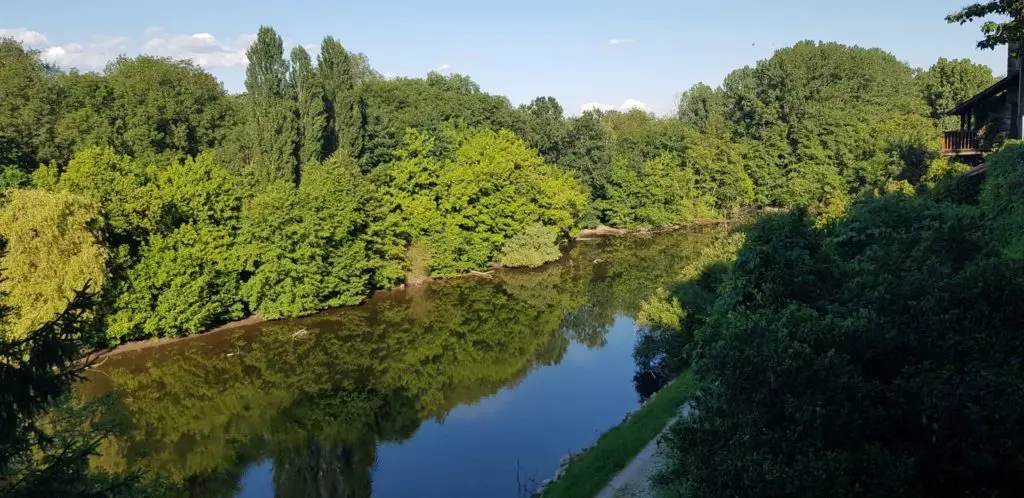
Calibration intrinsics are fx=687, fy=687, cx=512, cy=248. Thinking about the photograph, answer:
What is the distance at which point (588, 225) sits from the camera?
63.4 m

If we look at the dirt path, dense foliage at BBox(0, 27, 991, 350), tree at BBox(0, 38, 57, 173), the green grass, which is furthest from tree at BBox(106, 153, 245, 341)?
the dirt path

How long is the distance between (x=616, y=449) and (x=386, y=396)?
11.5 meters

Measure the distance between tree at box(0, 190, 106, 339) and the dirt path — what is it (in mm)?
21975

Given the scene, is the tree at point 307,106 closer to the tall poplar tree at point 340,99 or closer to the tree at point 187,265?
the tall poplar tree at point 340,99

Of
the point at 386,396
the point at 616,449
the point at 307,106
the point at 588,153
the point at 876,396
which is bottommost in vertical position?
the point at 386,396

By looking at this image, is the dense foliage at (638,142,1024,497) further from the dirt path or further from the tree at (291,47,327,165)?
the tree at (291,47,327,165)

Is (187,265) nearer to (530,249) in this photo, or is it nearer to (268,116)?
(268,116)

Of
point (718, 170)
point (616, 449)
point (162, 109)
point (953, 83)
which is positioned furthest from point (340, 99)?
point (953, 83)

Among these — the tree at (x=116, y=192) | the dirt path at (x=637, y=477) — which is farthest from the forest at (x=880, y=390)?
the tree at (x=116, y=192)

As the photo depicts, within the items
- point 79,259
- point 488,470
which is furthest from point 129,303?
point 488,470

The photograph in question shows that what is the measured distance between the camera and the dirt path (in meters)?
15.6

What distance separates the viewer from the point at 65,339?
7.88m

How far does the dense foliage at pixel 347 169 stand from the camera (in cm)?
3180

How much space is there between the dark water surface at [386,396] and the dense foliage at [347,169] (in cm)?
372
